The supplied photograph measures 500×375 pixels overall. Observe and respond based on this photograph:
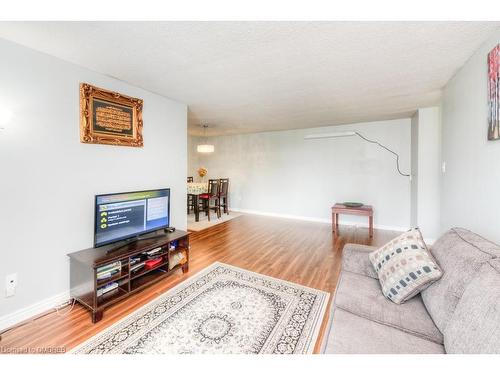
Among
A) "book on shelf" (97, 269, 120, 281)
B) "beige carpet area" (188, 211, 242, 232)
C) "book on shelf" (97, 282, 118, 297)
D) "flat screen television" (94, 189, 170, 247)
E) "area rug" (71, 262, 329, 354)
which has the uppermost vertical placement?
"flat screen television" (94, 189, 170, 247)

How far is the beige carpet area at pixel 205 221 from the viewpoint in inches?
182

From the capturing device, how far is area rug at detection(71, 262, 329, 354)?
1479 mm

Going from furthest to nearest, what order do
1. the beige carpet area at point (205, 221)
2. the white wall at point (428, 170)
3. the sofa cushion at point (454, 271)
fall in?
1. the beige carpet area at point (205, 221)
2. the white wall at point (428, 170)
3. the sofa cushion at point (454, 271)

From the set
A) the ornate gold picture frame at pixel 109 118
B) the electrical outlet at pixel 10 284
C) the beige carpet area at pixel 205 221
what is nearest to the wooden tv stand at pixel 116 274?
the electrical outlet at pixel 10 284

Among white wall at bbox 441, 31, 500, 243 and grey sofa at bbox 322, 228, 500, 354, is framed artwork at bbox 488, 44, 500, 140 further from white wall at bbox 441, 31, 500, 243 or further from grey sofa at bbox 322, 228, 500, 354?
grey sofa at bbox 322, 228, 500, 354

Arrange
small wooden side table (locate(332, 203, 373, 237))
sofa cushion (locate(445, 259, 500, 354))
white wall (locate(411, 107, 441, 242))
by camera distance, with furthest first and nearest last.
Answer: small wooden side table (locate(332, 203, 373, 237)) < white wall (locate(411, 107, 441, 242)) < sofa cushion (locate(445, 259, 500, 354))

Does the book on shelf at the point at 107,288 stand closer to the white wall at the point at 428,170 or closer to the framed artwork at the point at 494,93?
the framed artwork at the point at 494,93

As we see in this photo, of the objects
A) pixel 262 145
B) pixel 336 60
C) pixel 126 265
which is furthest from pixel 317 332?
pixel 262 145

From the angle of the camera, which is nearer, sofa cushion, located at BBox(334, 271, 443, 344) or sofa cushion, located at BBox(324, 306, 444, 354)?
sofa cushion, located at BBox(324, 306, 444, 354)

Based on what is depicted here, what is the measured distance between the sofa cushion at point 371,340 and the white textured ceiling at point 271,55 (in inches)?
75.2

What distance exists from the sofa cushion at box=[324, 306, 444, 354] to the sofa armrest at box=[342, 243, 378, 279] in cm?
62

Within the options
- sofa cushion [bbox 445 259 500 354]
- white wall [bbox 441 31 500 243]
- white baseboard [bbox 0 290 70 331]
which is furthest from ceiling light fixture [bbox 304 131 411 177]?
white baseboard [bbox 0 290 70 331]

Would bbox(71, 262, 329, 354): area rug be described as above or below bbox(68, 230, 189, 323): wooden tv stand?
below
